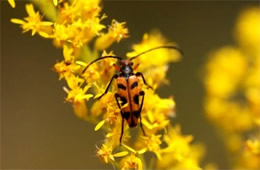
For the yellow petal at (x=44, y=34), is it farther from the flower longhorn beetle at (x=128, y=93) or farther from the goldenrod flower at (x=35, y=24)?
the flower longhorn beetle at (x=128, y=93)

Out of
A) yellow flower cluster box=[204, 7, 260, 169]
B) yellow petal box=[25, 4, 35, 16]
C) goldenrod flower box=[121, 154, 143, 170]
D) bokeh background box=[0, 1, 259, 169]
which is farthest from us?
bokeh background box=[0, 1, 259, 169]

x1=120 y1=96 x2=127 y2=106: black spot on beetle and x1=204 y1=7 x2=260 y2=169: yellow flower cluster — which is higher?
x1=204 y1=7 x2=260 y2=169: yellow flower cluster

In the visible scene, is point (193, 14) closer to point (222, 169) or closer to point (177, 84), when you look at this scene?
point (177, 84)

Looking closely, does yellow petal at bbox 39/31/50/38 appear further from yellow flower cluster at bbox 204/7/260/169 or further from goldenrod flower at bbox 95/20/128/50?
yellow flower cluster at bbox 204/7/260/169

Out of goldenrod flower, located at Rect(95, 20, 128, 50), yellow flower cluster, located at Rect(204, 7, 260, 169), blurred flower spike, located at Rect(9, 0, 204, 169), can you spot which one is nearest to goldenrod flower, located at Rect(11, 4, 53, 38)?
blurred flower spike, located at Rect(9, 0, 204, 169)

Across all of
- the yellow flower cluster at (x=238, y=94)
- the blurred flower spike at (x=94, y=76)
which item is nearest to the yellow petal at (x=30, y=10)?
the blurred flower spike at (x=94, y=76)

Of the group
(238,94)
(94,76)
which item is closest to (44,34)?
(94,76)

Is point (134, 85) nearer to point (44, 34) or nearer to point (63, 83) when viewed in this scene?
point (44, 34)
